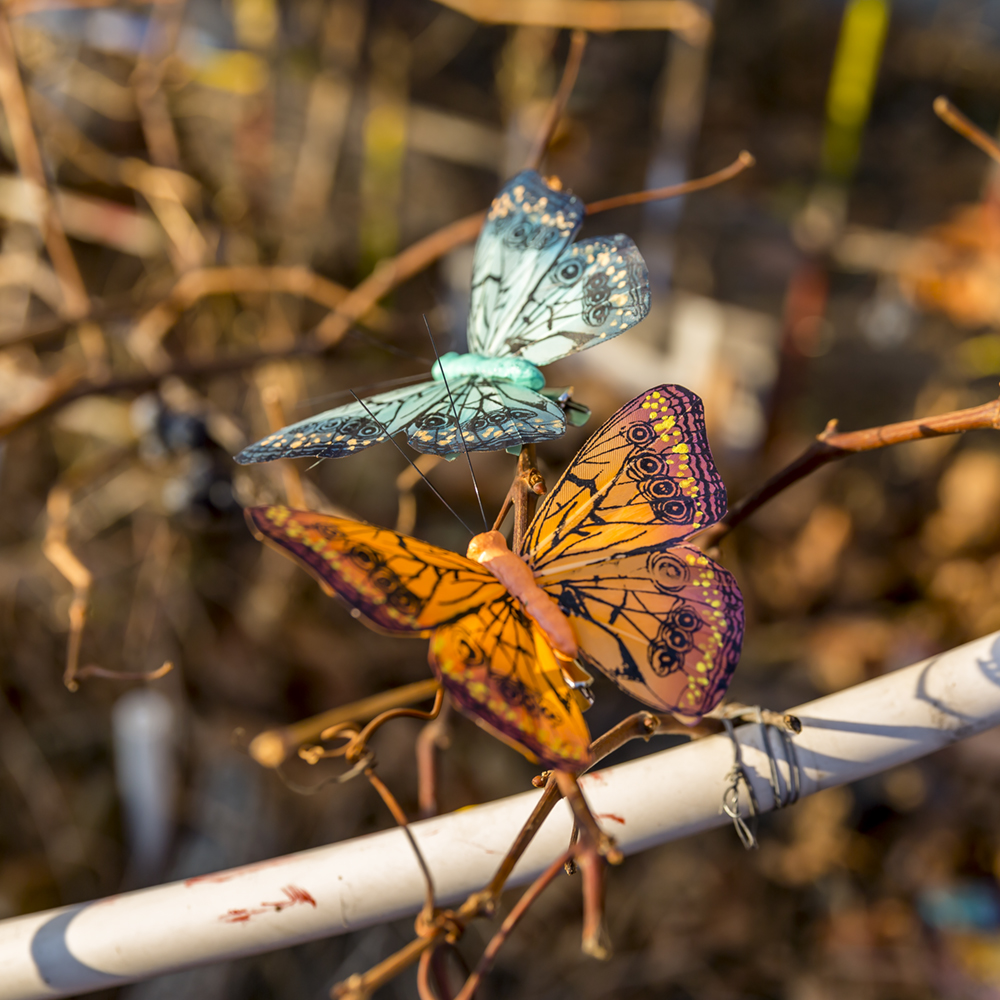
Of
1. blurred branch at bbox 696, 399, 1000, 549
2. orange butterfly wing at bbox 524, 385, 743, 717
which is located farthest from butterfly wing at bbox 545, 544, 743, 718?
blurred branch at bbox 696, 399, 1000, 549

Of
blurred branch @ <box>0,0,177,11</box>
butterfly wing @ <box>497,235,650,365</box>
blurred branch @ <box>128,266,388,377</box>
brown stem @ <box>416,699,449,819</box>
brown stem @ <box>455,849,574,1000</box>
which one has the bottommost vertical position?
brown stem @ <box>455,849,574,1000</box>

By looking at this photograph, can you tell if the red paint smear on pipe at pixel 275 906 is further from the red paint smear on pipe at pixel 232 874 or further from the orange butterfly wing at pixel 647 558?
the orange butterfly wing at pixel 647 558

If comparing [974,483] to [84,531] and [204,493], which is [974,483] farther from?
[84,531]

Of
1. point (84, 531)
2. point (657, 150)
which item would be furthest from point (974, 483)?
point (84, 531)

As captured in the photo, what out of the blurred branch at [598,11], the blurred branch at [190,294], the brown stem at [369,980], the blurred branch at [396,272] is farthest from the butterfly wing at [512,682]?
the blurred branch at [598,11]

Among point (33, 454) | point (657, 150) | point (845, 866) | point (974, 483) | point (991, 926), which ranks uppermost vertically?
point (657, 150)

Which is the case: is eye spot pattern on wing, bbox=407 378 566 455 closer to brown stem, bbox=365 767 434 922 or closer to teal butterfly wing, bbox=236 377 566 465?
teal butterfly wing, bbox=236 377 566 465
